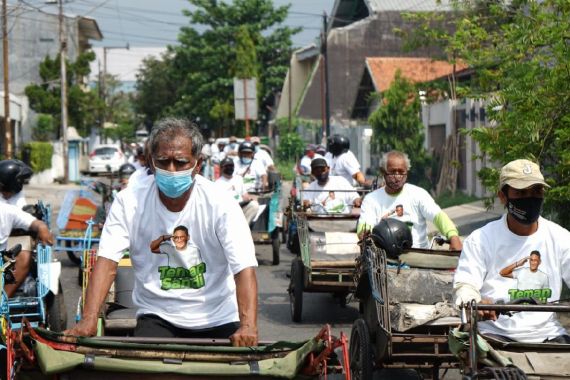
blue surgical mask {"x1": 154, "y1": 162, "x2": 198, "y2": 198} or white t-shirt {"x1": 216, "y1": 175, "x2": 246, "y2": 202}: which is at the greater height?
blue surgical mask {"x1": 154, "y1": 162, "x2": 198, "y2": 198}

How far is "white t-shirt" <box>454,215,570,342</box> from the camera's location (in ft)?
18.3

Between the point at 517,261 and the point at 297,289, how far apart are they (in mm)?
5427

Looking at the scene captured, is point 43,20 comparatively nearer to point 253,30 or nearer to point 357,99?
point 253,30

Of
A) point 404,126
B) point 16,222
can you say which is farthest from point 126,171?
point 404,126

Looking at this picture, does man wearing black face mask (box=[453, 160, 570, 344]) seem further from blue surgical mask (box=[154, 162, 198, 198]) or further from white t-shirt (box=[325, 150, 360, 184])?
white t-shirt (box=[325, 150, 360, 184])

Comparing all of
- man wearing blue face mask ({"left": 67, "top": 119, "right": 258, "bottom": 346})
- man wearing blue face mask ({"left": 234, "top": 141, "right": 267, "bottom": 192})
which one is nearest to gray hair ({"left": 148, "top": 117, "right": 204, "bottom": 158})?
man wearing blue face mask ({"left": 67, "top": 119, "right": 258, "bottom": 346})

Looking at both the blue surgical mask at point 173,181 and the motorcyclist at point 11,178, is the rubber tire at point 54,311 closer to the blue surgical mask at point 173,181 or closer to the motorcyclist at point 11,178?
the motorcyclist at point 11,178

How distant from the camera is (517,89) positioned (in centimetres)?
1045

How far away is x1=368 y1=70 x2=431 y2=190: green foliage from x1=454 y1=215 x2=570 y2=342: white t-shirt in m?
22.4

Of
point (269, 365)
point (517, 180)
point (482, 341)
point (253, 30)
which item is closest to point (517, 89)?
point (517, 180)

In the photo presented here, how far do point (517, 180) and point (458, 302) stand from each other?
76 centimetres

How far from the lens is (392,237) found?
782cm

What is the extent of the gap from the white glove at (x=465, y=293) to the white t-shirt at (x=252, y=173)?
11.9 m

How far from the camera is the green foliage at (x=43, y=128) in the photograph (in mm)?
47438
